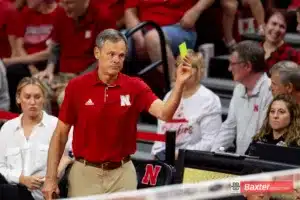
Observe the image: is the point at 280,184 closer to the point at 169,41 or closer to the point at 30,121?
the point at 30,121

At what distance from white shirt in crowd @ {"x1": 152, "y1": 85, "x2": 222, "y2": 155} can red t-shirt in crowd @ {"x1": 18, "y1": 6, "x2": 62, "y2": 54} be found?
8.46 ft

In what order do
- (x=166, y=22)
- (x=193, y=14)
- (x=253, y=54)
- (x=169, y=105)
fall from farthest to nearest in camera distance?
(x=166, y=22)
(x=193, y=14)
(x=253, y=54)
(x=169, y=105)

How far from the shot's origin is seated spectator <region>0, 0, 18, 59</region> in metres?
11.1

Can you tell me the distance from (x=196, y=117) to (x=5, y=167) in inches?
63.8

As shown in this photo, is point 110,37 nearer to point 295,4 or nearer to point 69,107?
point 69,107

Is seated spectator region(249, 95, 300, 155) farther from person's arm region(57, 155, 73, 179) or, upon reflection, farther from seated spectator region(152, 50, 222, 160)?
person's arm region(57, 155, 73, 179)

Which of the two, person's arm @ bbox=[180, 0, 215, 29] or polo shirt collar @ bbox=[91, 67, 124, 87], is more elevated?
person's arm @ bbox=[180, 0, 215, 29]

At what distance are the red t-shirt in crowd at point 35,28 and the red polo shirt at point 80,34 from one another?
50cm

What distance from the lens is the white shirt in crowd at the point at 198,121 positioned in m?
8.72

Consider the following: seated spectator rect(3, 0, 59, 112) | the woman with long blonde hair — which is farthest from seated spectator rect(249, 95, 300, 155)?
seated spectator rect(3, 0, 59, 112)

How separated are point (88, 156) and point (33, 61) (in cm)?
383

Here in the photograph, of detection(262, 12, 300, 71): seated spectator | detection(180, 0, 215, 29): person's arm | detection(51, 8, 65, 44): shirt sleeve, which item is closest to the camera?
detection(262, 12, 300, 71): seated spectator

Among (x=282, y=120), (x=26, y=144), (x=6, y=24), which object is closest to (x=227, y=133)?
(x=282, y=120)

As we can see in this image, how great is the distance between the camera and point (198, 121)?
8.74 metres
